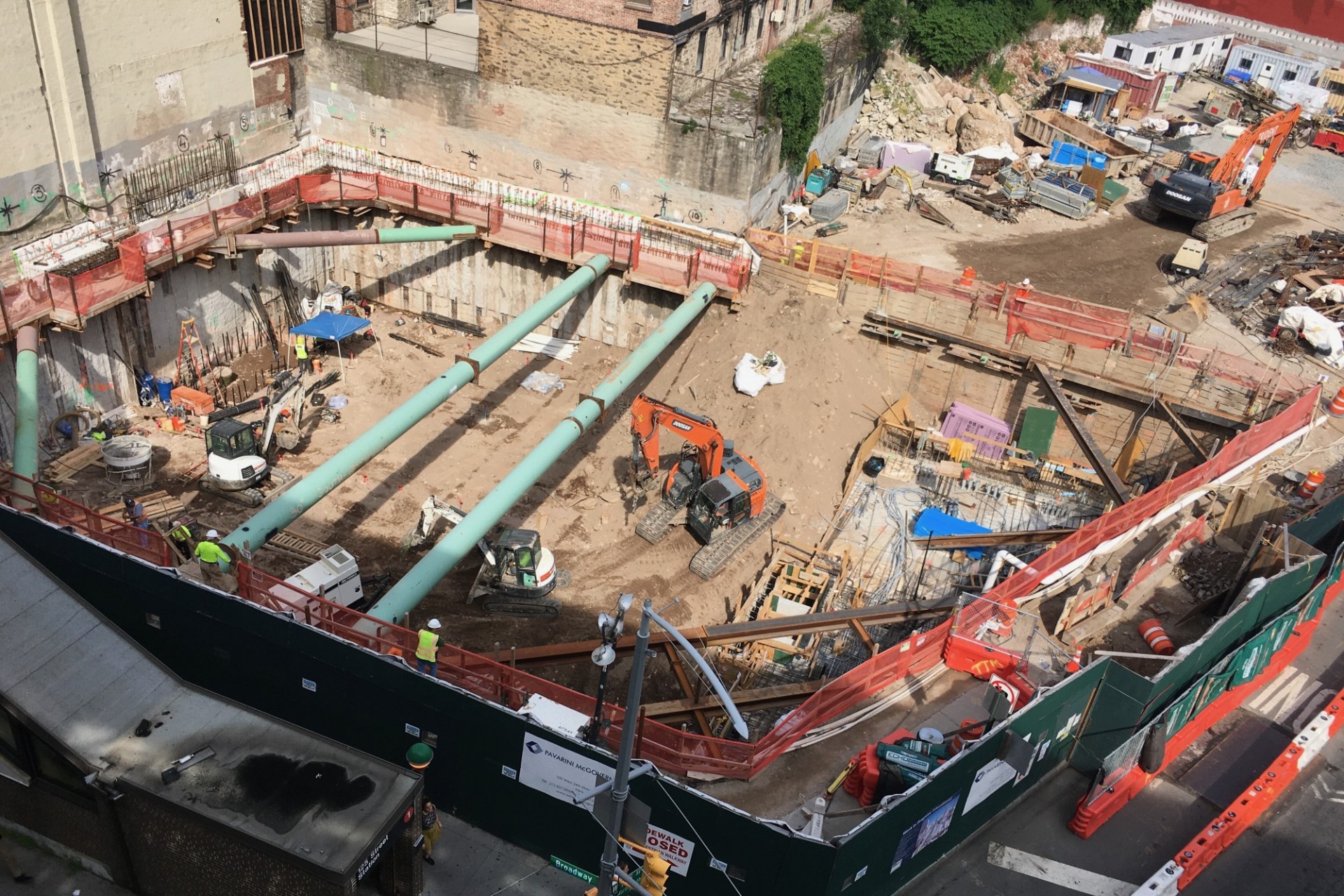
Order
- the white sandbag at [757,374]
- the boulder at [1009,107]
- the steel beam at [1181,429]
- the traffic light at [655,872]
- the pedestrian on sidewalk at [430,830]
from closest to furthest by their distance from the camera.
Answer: the traffic light at [655,872], the pedestrian on sidewalk at [430,830], the steel beam at [1181,429], the white sandbag at [757,374], the boulder at [1009,107]

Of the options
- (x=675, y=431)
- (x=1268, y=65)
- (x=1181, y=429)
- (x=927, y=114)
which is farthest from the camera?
(x=1268, y=65)

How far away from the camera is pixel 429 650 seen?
18812 millimetres

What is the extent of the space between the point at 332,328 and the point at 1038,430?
21712 mm

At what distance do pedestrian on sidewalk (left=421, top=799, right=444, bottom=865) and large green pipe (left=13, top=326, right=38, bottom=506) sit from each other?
9701mm

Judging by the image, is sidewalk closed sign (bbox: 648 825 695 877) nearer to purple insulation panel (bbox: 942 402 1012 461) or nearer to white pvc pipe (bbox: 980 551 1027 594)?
white pvc pipe (bbox: 980 551 1027 594)

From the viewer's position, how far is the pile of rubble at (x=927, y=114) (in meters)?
49.8

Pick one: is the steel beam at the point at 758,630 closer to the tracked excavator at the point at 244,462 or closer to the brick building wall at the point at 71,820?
the brick building wall at the point at 71,820

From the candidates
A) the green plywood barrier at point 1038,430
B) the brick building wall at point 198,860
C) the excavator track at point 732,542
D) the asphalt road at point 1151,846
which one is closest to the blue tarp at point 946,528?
the excavator track at point 732,542

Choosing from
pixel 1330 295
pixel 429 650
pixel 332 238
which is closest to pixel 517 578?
pixel 429 650

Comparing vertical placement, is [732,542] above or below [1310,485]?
below

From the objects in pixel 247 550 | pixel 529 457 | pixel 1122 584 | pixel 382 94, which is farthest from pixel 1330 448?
pixel 382 94

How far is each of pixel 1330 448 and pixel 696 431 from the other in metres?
18.1

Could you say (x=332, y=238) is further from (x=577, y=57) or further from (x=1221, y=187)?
(x=1221, y=187)

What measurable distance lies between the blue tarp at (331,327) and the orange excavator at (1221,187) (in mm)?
31712
